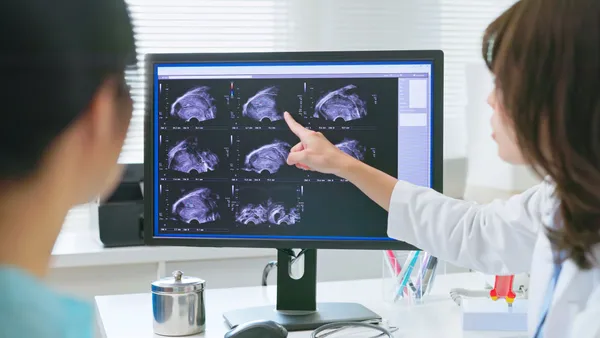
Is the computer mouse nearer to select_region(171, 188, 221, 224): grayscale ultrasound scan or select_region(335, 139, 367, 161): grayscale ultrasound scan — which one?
select_region(171, 188, 221, 224): grayscale ultrasound scan

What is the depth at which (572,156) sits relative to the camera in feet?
3.14

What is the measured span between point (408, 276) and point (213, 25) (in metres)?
1.23

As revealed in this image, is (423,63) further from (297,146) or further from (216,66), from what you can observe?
(216,66)

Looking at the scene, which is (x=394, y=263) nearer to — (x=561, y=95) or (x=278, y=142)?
(x=278, y=142)

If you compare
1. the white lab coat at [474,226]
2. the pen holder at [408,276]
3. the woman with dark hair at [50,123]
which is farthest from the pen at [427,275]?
the woman with dark hair at [50,123]

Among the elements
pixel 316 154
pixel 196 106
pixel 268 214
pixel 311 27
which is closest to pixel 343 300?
pixel 268 214

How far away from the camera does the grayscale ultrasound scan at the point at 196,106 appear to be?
1.44 meters

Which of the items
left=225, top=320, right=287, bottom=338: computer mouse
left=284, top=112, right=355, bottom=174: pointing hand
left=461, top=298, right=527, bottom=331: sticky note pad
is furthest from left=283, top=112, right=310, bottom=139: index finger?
left=461, top=298, right=527, bottom=331: sticky note pad

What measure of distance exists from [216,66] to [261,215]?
307 mm

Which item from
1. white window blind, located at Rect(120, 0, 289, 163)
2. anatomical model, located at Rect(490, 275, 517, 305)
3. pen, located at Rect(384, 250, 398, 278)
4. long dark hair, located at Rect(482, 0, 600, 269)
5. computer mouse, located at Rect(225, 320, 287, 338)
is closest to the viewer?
long dark hair, located at Rect(482, 0, 600, 269)

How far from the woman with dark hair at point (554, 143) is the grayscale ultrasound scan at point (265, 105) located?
455mm

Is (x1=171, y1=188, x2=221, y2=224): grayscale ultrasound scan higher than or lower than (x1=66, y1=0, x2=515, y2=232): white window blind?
lower

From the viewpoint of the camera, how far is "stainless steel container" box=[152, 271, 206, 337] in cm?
138

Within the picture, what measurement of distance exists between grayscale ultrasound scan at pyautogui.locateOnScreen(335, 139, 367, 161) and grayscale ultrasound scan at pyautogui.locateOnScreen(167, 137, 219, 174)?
0.25 m
